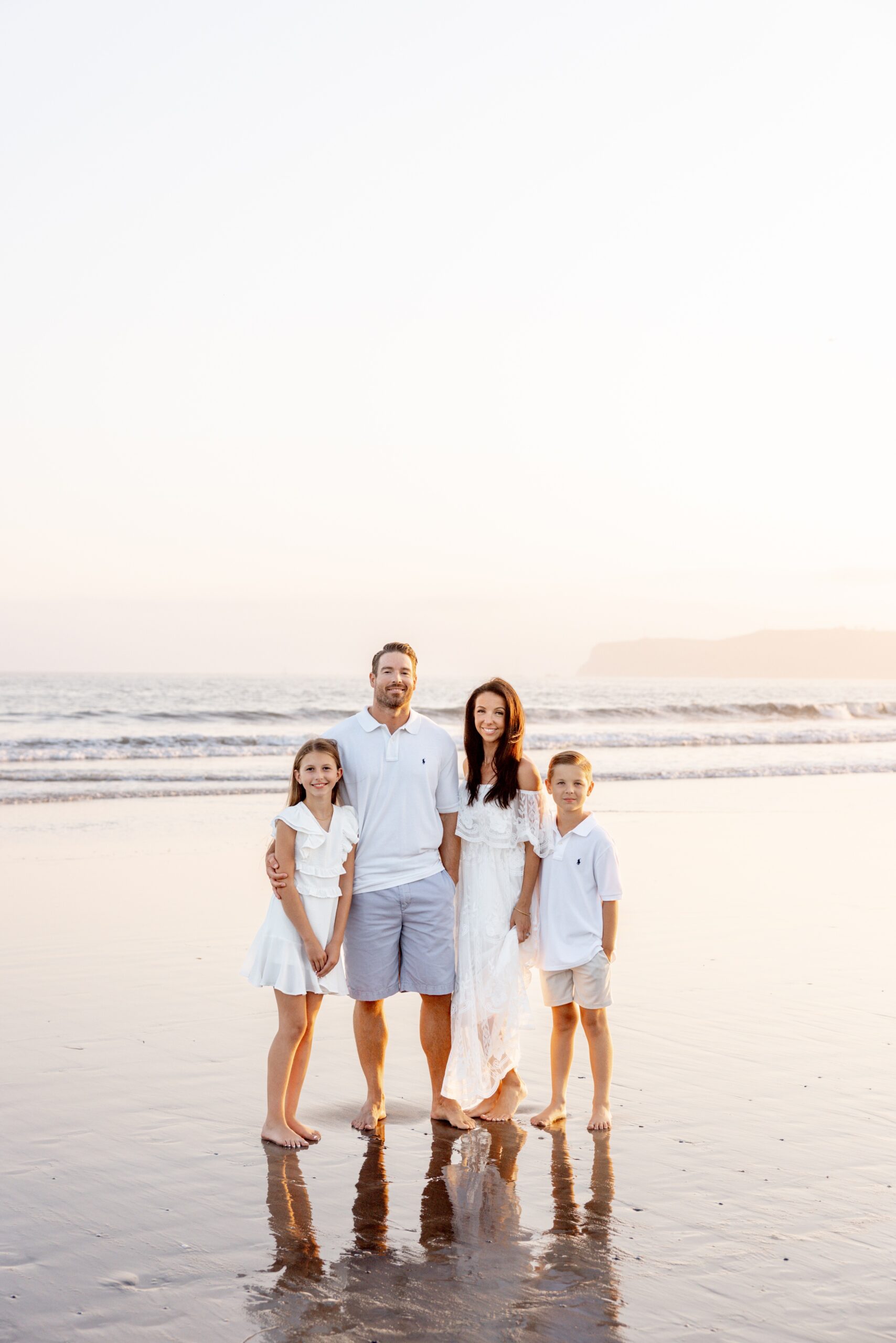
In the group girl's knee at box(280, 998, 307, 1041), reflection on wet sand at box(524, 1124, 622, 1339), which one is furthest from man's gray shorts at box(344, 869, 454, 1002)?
reflection on wet sand at box(524, 1124, 622, 1339)

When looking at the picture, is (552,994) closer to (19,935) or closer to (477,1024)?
(477,1024)

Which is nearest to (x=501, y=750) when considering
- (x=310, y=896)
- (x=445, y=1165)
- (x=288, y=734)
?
(x=310, y=896)

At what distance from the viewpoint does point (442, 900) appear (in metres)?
4.47

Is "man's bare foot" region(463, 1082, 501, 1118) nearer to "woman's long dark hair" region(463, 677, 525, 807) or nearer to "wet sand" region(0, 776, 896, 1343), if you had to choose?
"wet sand" region(0, 776, 896, 1343)

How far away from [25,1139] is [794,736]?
23.4 metres

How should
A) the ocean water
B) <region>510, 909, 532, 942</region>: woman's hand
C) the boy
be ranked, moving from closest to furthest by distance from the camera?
the boy < <region>510, 909, 532, 942</region>: woman's hand < the ocean water

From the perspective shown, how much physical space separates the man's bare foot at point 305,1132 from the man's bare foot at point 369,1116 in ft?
0.56

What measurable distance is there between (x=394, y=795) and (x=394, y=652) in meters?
0.58

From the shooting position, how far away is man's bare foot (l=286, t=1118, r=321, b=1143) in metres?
4.09

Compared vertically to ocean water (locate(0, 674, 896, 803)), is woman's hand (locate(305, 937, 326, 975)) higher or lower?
higher

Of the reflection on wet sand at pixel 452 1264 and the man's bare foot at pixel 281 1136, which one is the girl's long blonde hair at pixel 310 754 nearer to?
the man's bare foot at pixel 281 1136

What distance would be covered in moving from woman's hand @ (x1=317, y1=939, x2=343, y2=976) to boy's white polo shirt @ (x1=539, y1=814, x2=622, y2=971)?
833 millimetres

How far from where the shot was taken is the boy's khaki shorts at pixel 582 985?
4383 millimetres

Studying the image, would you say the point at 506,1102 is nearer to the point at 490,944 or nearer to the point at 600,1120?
the point at 600,1120
